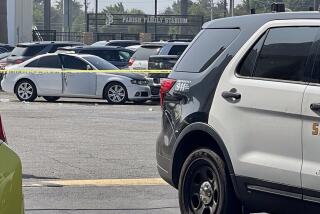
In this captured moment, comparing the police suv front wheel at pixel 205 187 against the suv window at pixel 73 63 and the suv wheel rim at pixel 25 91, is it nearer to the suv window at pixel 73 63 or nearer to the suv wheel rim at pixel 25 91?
the suv window at pixel 73 63

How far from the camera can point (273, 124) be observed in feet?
20.5

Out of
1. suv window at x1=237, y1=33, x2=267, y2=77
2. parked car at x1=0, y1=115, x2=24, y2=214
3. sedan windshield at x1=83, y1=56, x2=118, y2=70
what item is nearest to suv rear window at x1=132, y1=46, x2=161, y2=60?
sedan windshield at x1=83, y1=56, x2=118, y2=70

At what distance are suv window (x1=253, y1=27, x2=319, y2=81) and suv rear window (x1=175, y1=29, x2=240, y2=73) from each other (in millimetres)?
558

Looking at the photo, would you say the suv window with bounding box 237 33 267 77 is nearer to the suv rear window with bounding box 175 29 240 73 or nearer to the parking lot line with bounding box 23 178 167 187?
the suv rear window with bounding box 175 29 240 73

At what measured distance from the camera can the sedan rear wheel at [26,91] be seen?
2255 cm

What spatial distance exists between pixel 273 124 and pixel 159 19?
6204 cm

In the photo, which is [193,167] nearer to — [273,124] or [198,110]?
[198,110]

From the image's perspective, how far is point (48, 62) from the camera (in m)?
22.7

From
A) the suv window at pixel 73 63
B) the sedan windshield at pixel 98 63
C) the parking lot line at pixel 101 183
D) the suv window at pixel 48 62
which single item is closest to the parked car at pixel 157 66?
the sedan windshield at pixel 98 63

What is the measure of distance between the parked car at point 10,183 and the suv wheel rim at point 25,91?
1805 cm

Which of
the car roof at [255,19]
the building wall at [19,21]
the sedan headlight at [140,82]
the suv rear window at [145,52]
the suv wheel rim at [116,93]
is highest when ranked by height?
the building wall at [19,21]

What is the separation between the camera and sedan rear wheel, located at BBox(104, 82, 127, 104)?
22.2 meters

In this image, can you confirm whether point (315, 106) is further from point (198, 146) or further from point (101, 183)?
point (101, 183)

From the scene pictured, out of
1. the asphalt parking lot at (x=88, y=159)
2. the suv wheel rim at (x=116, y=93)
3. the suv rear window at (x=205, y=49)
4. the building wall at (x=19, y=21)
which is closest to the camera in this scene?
the suv rear window at (x=205, y=49)
